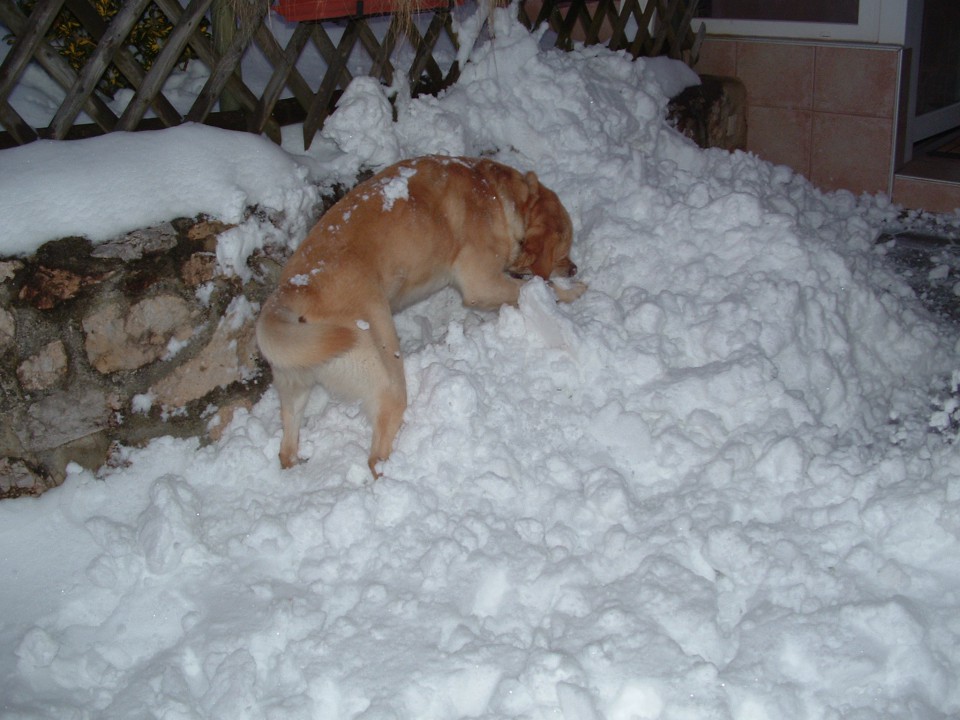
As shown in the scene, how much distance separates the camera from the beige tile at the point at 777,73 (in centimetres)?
543

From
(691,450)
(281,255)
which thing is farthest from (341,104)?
(691,450)

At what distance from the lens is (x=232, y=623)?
2.45 metres

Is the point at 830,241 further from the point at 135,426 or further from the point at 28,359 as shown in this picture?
the point at 28,359

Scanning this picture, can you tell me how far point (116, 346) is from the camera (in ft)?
9.52

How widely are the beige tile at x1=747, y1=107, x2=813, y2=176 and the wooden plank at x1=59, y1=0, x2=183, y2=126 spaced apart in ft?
13.3

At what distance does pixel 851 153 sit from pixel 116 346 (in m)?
4.73

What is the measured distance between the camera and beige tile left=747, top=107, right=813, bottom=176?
5543 millimetres

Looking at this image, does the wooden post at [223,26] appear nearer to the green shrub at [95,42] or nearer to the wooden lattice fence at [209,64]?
the wooden lattice fence at [209,64]

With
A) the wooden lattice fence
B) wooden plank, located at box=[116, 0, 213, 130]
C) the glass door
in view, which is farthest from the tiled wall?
wooden plank, located at box=[116, 0, 213, 130]

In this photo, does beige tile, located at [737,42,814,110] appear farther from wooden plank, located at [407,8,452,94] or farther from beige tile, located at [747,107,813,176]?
wooden plank, located at [407,8,452,94]

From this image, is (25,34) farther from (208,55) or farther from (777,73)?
(777,73)

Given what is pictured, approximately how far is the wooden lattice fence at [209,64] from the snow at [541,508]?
0.59 feet

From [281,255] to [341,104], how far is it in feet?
2.98

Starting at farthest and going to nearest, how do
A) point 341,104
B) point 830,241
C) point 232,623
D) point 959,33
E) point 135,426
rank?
point 959,33
point 830,241
point 341,104
point 135,426
point 232,623
